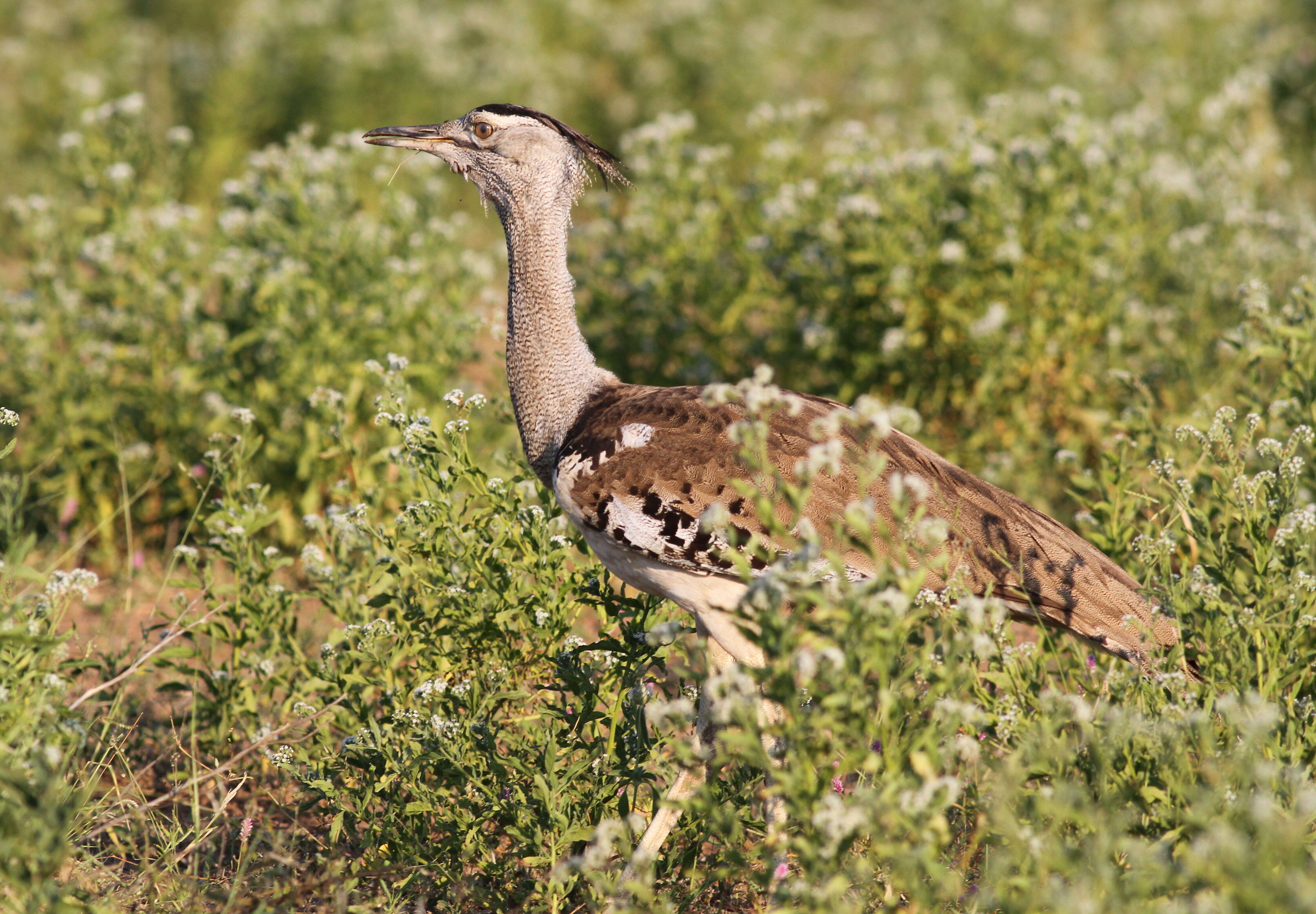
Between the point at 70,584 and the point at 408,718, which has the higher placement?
the point at 70,584

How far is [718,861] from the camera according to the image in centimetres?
314

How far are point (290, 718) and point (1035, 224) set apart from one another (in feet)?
11.7

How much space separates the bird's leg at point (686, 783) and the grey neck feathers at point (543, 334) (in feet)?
2.35

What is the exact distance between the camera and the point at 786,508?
327 cm

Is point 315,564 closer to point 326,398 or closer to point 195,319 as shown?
point 326,398

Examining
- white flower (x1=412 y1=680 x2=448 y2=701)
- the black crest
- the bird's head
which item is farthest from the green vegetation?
the black crest

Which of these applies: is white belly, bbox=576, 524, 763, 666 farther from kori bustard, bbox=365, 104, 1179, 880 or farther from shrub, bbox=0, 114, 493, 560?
shrub, bbox=0, 114, 493, 560

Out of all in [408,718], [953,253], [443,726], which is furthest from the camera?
[953,253]

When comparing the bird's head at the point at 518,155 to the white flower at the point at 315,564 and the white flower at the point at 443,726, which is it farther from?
the white flower at the point at 443,726

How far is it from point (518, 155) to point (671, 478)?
1.20 meters

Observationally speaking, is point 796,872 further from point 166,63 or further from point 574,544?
point 166,63

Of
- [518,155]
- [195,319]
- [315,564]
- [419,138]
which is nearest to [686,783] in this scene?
[315,564]

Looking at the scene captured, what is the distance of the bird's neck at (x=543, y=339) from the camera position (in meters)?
3.60

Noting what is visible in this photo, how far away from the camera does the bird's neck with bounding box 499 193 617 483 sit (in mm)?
3596
